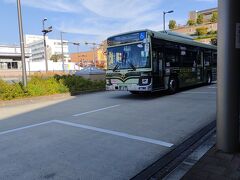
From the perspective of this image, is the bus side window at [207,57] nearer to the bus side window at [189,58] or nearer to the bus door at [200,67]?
the bus door at [200,67]

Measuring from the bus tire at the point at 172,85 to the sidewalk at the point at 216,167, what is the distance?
9.42 m

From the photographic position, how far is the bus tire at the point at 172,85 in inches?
542

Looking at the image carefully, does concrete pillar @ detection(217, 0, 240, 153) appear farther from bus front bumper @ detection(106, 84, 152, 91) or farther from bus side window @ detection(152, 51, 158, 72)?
bus side window @ detection(152, 51, 158, 72)

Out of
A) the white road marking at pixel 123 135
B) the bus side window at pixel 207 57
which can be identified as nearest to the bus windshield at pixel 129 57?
the white road marking at pixel 123 135

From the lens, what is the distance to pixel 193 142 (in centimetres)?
543

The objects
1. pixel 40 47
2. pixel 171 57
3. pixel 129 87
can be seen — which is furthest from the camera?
pixel 40 47

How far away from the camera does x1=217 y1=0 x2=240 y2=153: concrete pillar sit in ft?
13.5

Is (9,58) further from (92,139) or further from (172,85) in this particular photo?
(92,139)

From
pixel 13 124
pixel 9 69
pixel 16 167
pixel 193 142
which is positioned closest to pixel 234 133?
pixel 193 142

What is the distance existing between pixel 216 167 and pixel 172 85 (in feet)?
33.8

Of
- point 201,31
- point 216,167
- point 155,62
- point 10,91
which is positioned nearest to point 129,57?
point 155,62

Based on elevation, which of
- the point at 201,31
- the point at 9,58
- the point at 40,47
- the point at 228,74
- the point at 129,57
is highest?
the point at 201,31

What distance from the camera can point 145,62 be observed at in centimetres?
1186

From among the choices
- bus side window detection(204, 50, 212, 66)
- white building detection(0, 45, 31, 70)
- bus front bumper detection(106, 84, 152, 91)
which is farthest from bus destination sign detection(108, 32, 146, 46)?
white building detection(0, 45, 31, 70)
